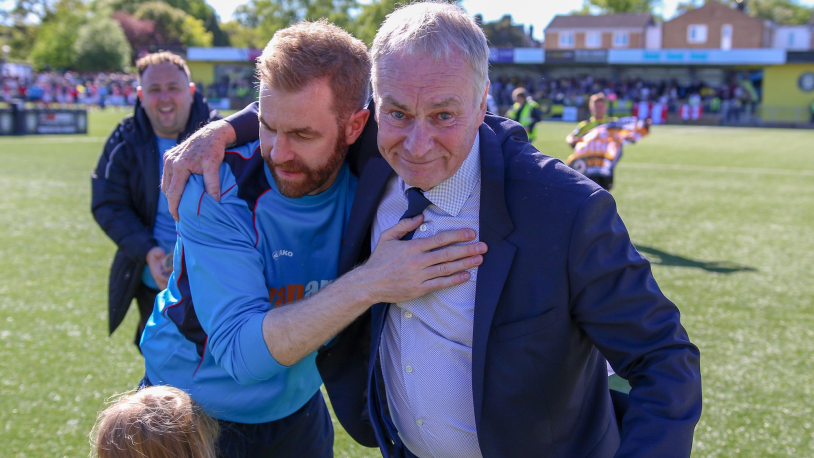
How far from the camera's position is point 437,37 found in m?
1.47

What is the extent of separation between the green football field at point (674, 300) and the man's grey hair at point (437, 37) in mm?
2610

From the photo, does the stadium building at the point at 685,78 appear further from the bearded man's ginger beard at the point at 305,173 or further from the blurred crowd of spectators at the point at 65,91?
the bearded man's ginger beard at the point at 305,173

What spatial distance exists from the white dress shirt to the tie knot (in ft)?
0.05

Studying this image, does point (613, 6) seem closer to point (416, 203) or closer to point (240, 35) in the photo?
point (240, 35)

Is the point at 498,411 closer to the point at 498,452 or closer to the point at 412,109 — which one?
the point at 498,452

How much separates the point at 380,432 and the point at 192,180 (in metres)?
0.92

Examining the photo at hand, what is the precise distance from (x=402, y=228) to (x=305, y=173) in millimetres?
371

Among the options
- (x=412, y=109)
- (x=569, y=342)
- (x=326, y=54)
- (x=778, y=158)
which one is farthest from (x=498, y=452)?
(x=778, y=158)

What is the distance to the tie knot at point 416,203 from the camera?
169 cm

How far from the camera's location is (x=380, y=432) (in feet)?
6.19

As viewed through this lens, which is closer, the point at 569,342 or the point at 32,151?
the point at 569,342

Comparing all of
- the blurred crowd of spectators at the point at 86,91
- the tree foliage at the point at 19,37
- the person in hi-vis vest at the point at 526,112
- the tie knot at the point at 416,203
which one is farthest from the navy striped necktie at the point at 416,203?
the tree foliage at the point at 19,37

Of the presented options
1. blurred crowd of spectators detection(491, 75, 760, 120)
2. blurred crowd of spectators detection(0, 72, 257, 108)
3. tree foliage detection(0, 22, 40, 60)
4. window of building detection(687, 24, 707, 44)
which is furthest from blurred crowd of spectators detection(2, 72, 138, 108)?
window of building detection(687, 24, 707, 44)

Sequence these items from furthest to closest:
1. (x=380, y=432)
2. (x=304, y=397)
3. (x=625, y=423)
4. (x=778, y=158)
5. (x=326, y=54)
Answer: (x=778, y=158) < (x=304, y=397) < (x=380, y=432) < (x=326, y=54) < (x=625, y=423)
